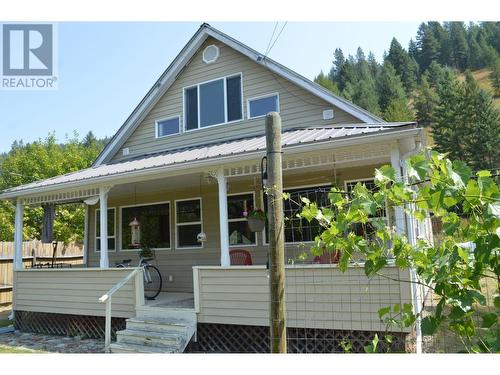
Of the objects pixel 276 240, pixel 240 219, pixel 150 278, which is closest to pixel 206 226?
pixel 240 219

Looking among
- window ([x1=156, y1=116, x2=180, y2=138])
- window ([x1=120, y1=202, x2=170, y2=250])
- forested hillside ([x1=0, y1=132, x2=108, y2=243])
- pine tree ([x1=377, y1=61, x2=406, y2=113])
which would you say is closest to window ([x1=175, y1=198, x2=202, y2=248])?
window ([x1=120, y1=202, x2=170, y2=250])

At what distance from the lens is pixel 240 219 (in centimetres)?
966

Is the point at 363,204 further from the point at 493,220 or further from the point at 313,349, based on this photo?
the point at 313,349

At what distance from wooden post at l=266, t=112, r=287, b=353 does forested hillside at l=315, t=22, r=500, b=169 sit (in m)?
46.0

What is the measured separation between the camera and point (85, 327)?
9.12 metres

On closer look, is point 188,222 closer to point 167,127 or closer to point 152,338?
point 167,127

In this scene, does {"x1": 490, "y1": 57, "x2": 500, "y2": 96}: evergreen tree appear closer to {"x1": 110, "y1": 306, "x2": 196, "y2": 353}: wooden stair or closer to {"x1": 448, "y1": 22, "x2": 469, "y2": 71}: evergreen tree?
{"x1": 448, "y1": 22, "x2": 469, "y2": 71}: evergreen tree

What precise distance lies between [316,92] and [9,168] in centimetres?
3033

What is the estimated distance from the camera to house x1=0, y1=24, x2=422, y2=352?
20.8ft

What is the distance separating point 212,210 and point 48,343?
448 centimetres

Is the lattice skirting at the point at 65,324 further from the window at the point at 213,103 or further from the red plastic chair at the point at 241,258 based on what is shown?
the window at the point at 213,103

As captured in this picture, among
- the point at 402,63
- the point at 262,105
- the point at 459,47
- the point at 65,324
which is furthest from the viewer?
the point at 459,47

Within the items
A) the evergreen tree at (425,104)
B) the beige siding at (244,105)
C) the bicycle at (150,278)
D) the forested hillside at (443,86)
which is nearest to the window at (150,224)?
the bicycle at (150,278)

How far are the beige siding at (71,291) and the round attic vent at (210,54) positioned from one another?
5791mm
